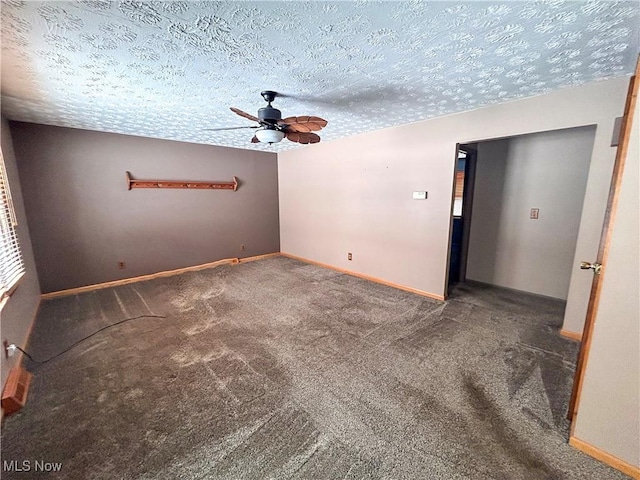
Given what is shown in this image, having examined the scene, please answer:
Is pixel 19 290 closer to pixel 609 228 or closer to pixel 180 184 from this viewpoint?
pixel 180 184

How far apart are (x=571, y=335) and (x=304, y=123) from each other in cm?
317

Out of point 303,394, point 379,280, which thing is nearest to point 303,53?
point 303,394

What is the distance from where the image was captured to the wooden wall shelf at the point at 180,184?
397cm

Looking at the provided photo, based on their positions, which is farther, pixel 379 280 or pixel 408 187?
pixel 379 280

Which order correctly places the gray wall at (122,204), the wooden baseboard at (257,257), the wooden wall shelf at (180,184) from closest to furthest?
1. the gray wall at (122,204)
2. the wooden wall shelf at (180,184)
3. the wooden baseboard at (257,257)

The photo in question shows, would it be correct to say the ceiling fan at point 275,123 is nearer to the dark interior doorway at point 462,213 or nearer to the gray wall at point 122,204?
the dark interior doorway at point 462,213

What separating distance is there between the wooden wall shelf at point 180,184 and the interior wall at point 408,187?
1.12 metres

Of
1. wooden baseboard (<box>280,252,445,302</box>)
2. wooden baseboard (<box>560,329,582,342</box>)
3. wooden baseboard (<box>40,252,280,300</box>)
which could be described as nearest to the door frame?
wooden baseboard (<box>560,329,582,342</box>)

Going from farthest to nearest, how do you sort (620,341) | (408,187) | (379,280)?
(379,280), (408,187), (620,341)

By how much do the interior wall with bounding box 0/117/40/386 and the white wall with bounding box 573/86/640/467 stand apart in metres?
3.55

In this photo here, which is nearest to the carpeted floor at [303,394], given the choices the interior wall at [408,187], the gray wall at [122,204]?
the interior wall at [408,187]

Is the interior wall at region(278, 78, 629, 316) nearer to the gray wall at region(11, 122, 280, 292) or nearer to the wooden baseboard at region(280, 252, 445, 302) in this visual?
the wooden baseboard at region(280, 252, 445, 302)

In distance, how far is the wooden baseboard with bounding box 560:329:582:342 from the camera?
2.46 meters

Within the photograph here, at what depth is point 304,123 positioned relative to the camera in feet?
7.32
